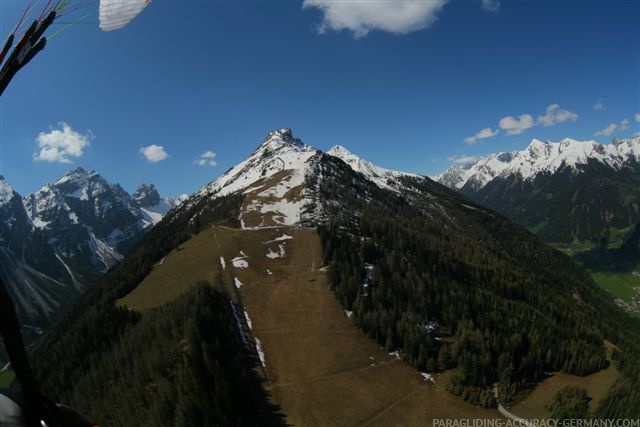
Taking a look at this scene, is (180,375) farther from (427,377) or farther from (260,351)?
(427,377)

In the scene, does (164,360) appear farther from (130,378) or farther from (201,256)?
(201,256)

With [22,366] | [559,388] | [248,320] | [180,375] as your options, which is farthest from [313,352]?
[22,366]

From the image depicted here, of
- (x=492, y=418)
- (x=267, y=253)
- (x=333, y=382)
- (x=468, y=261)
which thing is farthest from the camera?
(x=468, y=261)

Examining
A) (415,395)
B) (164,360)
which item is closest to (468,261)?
(415,395)

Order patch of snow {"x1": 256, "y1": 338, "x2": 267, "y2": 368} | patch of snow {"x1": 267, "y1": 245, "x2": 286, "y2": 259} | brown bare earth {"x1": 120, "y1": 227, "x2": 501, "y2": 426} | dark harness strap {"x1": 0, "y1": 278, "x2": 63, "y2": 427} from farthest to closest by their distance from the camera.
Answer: patch of snow {"x1": 267, "y1": 245, "x2": 286, "y2": 259} → patch of snow {"x1": 256, "y1": 338, "x2": 267, "y2": 368} → brown bare earth {"x1": 120, "y1": 227, "x2": 501, "y2": 426} → dark harness strap {"x1": 0, "y1": 278, "x2": 63, "y2": 427}

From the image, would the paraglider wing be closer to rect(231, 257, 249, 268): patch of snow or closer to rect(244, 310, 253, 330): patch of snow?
rect(244, 310, 253, 330): patch of snow

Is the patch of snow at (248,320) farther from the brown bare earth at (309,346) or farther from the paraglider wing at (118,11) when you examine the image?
the paraglider wing at (118,11)

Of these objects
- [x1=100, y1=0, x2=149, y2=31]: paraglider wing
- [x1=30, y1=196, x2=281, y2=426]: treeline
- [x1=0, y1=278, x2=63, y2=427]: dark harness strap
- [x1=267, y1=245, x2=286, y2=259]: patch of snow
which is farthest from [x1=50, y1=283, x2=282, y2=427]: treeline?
[x1=0, y1=278, x2=63, y2=427]: dark harness strap
